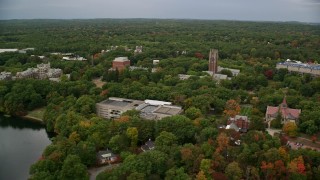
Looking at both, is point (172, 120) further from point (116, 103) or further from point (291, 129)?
point (291, 129)

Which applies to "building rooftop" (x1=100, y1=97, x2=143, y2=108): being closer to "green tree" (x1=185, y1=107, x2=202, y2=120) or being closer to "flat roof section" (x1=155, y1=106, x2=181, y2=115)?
"flat roof section" (x1=155, y1=106, x2=181, y2=115)

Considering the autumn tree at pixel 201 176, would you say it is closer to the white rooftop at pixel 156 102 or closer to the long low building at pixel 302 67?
the white rooftop at pixel 156 102

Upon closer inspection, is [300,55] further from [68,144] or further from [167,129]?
[68,144]

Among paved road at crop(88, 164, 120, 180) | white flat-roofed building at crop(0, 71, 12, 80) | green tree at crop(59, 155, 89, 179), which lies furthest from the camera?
white flat-roofed building at crop(0, 71, 12, 80)

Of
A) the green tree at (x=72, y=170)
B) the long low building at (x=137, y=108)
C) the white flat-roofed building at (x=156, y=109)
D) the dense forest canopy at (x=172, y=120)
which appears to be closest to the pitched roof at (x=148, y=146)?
the dense forest canopy at (x=172, y=120)

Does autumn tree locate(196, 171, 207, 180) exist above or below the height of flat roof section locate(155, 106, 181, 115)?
below

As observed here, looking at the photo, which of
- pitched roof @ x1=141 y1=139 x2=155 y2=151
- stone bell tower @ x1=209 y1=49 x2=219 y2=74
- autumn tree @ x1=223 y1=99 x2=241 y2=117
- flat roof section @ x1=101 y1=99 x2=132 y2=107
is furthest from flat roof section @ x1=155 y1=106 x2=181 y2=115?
stone bell tower @ x1=209 y1=49 x2=219 y2=74

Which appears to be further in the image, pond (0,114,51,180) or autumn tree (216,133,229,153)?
pond (0,114,51,180)

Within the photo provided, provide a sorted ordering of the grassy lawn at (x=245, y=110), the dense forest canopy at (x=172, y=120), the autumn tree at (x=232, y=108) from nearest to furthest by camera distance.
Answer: the dense forest canopy at (x=172, y=120) → the autumn tree at (x=232, y=108) → the grassy lawn at (x=245, y=110)

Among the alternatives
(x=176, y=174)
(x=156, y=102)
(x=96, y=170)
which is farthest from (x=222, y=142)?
(x=156, y=102)
